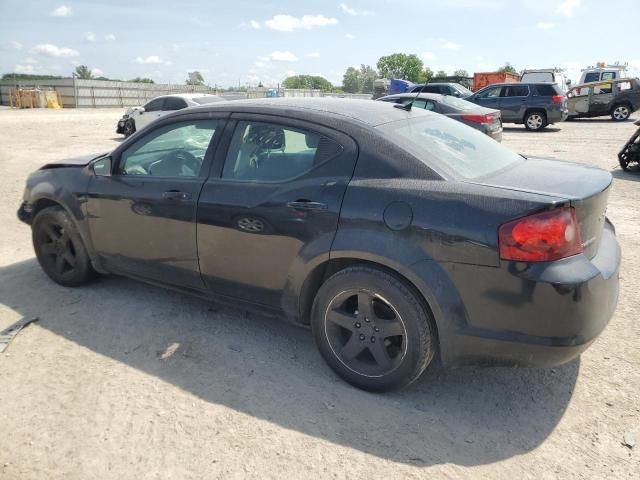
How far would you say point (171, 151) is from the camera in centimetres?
368

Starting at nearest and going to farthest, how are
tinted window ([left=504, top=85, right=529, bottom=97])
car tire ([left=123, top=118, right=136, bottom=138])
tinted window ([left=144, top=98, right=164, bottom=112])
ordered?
tinted window ([left=144, top=98, right=164, bottom=112]) < car tire ([left=123, top=118, right=136, bottom=138]) < tinted window ([left=504, top=85, right=529, bottom=97])

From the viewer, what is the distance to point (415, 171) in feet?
8.68

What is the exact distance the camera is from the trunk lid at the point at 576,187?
244cm

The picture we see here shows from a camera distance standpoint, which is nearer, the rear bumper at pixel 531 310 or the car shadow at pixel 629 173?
the rear bumper at pixel 531 310

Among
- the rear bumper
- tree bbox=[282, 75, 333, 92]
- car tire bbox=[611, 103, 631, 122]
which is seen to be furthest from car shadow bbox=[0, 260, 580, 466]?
tree bbox=[282, 75, 333, 92]

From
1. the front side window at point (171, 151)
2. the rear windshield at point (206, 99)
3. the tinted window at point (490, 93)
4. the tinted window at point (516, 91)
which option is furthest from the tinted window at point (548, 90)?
the front side window at point (171, 151)

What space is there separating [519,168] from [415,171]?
0.87 m

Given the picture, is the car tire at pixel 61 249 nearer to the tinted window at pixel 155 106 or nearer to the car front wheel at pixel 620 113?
the tinted window at pixel 155 106

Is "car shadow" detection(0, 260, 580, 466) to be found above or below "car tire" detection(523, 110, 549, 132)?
below

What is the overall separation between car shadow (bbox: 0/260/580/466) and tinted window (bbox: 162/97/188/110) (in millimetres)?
11523

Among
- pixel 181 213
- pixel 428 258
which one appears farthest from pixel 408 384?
pixel 181 213

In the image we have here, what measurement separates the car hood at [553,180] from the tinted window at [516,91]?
16747 mm

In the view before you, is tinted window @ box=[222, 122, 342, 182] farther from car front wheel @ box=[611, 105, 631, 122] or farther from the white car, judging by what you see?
car front wheel @ box=[611, 105, 631, 122]

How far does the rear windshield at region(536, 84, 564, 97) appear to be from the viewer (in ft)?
58.1
